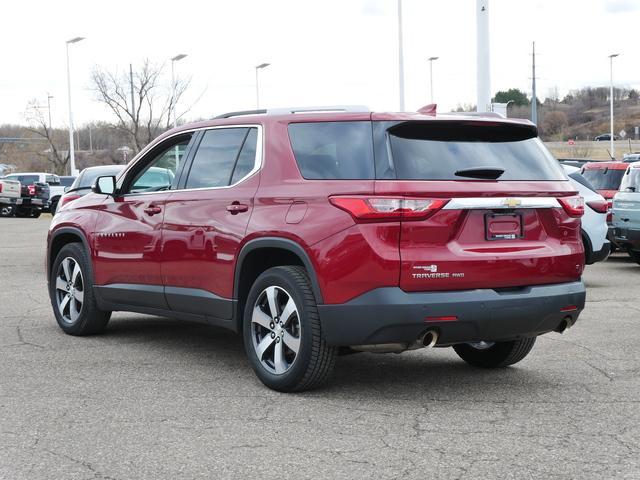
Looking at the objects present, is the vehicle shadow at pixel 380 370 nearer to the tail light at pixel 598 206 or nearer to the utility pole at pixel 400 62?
the tail light at pixel 598 206

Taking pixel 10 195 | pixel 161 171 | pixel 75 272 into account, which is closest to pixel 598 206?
pixel 161 171

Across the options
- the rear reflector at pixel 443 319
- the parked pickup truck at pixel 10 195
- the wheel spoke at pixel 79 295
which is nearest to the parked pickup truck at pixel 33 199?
the parked pickup truck at pixel 10 195

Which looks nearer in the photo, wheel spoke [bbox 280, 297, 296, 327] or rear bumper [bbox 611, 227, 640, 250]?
wheel spoke [bbox 280, 297, 296, 327]

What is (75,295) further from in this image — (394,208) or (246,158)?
(394,208)

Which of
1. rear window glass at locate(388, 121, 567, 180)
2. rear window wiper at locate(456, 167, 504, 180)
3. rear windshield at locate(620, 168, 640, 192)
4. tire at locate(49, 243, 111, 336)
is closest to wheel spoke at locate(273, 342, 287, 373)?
rear window glass at locate(388, 121, 567, 180)

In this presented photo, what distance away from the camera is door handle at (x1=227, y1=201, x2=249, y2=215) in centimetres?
648

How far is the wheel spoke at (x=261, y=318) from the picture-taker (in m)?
6.34

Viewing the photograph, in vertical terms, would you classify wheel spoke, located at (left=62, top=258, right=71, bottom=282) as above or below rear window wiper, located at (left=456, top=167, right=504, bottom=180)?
below

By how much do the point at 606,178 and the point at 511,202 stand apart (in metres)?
12.2

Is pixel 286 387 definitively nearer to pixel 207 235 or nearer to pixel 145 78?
A: pixel 207 235

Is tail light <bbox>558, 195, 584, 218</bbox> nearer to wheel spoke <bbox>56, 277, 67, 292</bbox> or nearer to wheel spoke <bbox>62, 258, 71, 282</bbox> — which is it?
wheel spoke <bbox>62, 258, 71, 282</bbox>

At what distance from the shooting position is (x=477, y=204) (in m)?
5.79

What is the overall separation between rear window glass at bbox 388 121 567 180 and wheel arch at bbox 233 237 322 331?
80 cm

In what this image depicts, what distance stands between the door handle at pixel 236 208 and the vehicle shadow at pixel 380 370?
3.79 feet
